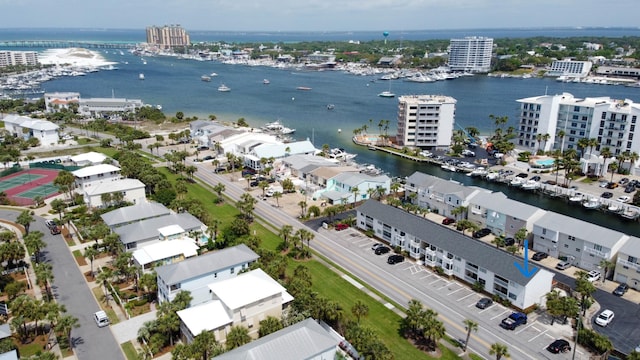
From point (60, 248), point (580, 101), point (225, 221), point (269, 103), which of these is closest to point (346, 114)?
point (269, 103)

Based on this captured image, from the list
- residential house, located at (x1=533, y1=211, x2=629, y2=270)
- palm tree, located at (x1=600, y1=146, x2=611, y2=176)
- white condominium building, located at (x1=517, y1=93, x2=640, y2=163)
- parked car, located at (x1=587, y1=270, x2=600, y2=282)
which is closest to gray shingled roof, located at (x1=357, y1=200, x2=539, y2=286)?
parked car, located at (x1=587, y1=270, x2=600, y2=282)

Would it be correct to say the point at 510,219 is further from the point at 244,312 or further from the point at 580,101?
the point at 580,101

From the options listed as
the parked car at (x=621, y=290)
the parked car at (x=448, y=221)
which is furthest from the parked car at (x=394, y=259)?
the parked car at (x=621, y=290)

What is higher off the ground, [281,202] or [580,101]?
[580,101]

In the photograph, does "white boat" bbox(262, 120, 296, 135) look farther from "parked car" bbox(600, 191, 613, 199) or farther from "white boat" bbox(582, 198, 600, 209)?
"parked car" bbox(600, 191, 613, 199)

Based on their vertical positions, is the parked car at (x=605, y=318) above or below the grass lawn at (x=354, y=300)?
above

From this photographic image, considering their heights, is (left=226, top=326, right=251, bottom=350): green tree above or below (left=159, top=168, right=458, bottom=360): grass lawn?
above

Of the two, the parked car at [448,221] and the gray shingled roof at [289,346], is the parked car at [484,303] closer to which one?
the gray shingled roof at [289,346]
